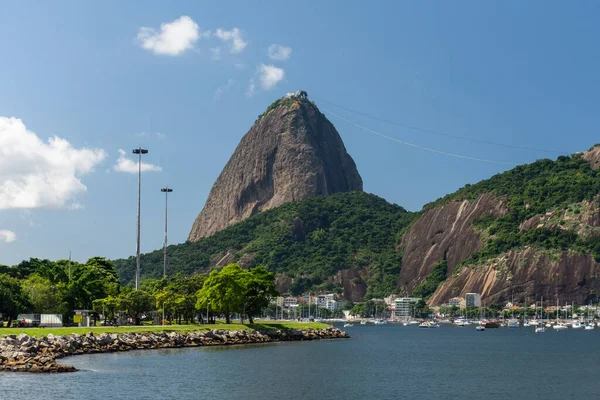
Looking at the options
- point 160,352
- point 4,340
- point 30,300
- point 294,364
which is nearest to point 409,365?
point 294,364

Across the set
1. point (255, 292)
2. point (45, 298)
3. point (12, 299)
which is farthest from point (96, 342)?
point (255, 292)

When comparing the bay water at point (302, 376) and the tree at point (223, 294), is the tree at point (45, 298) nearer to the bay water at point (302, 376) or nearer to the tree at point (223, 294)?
the bay water at point (302, 376)

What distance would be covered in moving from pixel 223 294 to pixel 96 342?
36.8m

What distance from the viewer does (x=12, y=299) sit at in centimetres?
10350

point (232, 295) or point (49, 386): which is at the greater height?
point (232, 295)

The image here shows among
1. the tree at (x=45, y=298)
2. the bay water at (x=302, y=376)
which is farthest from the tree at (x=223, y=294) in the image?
the tree at (x=45, y=298)

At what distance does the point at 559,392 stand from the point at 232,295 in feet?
223

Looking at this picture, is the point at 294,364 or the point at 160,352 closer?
the point at 294,364

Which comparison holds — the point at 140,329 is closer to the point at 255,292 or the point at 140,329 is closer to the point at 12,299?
the point at 12,299

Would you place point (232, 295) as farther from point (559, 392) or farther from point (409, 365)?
point (559, 392)

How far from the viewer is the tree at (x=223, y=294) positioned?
12925 centimetres

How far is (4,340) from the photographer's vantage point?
80.8 m

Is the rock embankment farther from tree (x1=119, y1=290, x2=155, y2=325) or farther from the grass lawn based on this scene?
tree (x1=119, y1=290, x2=155, y2=325)

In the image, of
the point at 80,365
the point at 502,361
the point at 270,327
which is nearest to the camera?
the point at 80,365
